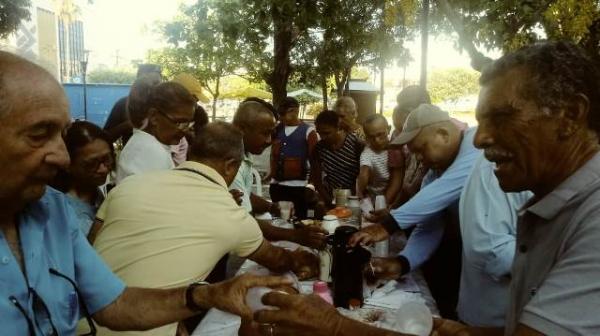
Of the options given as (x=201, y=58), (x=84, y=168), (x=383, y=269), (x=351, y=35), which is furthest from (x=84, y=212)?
(x=201, y=58)

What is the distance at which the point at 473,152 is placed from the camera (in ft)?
9.59

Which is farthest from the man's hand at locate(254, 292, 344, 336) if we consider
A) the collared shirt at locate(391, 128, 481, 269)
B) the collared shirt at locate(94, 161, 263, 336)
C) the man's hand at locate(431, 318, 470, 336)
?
the collared shirt at locate(391, 128, 481, 269)

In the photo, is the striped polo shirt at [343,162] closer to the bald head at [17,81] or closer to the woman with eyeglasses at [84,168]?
the woman with eyeglasses at [84,168]

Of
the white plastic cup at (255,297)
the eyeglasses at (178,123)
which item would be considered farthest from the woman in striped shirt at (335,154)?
the white plastic cup at (255,297)

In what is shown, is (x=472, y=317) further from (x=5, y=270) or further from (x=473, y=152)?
(x=5, y=270)

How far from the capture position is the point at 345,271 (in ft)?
7.80

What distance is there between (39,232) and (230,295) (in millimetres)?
735

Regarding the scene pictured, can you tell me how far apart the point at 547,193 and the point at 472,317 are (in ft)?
3.77

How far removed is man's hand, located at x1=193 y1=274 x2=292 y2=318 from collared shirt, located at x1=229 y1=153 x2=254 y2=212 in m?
1.78

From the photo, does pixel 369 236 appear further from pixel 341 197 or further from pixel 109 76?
pixel 109 76

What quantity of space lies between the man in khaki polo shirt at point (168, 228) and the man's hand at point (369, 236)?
0.60 m

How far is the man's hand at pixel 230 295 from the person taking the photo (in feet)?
5.98

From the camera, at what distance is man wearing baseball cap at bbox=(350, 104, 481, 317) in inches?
113

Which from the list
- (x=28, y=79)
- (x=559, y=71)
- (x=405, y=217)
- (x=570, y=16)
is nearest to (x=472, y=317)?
(x=405, y=217)
